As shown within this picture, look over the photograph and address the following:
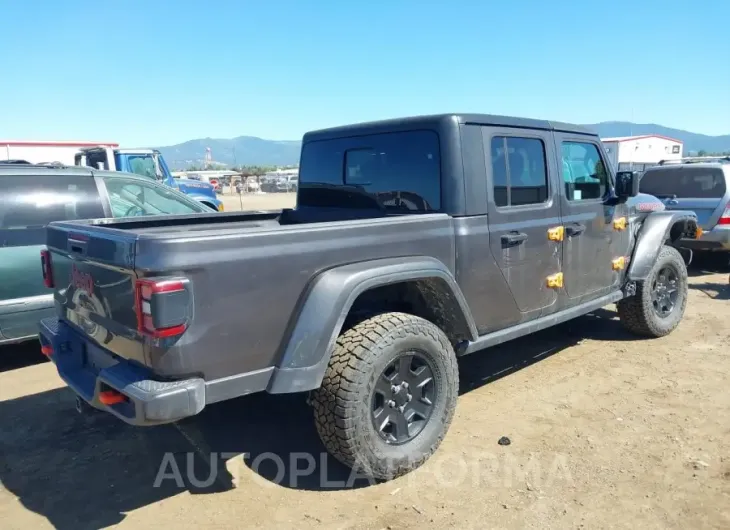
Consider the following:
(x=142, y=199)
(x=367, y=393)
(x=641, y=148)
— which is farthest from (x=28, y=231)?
(x=641, y=148)

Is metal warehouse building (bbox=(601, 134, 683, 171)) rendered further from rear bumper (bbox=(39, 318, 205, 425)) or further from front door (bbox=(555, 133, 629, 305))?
rear bumper (bbox=(39, 318, 205, 425))

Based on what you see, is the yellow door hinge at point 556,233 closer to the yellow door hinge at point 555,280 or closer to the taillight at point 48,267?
the yellow door hinge at point 555,280

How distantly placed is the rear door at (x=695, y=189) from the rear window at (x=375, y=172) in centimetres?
637

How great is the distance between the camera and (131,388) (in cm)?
252

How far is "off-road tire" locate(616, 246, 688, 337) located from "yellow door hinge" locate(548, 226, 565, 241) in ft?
4.96

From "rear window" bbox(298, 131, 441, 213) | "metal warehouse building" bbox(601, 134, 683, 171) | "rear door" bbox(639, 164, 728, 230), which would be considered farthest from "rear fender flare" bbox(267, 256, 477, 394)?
"metal warehouse building" bbox(601, 134, 683, 171)

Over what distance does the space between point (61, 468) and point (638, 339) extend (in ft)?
16.4

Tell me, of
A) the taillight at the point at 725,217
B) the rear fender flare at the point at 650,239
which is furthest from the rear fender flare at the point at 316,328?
the taillight at the point at 725,217

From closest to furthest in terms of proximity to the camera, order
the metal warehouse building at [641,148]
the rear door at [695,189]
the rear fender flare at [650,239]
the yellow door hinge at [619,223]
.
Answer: the yellow door hinge at [619,223]
the rear fender flare at [650,239]
the rear door at [695,189]
the metal warehouse building at [641,148]

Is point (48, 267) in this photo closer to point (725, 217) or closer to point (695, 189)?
point (725, 217)

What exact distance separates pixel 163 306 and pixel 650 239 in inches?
182

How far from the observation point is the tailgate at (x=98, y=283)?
2.59m

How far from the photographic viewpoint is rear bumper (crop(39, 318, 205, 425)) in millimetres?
2455

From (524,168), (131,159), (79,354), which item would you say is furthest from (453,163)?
(131,159)
